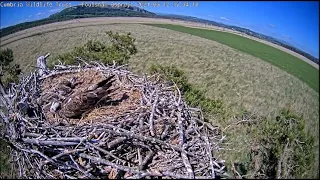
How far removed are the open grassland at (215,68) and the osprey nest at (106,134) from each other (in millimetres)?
1433

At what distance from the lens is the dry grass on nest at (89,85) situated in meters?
5.03

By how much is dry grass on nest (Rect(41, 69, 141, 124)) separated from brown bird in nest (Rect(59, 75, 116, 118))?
9cm

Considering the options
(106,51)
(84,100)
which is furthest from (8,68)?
(84,100)

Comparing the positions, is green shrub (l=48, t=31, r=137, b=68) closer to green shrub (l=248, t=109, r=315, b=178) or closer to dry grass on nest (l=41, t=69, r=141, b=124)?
dry grass on nest (l=41, t=69, r=141, b=124)

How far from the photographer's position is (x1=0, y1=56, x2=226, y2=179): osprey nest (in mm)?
3877

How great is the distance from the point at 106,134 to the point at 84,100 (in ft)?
3.01

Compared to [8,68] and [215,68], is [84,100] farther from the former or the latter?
[215,68]

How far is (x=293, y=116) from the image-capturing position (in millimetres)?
5059

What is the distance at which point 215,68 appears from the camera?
1174 centimetres

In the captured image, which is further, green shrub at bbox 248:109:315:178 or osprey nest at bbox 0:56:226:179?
green shrub at bbox 248:109:315:178

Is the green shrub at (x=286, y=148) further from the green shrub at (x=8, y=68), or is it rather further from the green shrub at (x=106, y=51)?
the green shrub at (x=8, y=68)

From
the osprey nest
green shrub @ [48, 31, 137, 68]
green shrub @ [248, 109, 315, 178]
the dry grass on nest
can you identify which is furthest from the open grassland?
the osprey nest

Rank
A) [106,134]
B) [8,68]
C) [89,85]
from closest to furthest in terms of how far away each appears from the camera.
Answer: [106,134] → [89,85] → [8,68]

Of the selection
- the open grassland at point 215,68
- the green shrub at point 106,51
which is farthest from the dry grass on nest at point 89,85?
the open grassland at point 215,68
